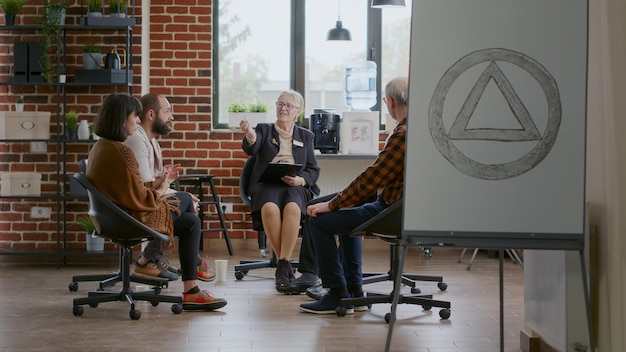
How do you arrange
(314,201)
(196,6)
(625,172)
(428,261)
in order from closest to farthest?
(625,172) < (314,201) < (428,261) < (196,6)

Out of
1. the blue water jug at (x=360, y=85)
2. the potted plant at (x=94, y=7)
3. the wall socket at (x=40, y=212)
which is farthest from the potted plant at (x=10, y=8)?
the blue water jug at (x=360, y=85)

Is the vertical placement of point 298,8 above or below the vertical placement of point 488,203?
above

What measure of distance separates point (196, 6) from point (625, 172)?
5.45 meters

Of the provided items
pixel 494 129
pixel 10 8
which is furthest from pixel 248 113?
pixel 494 129

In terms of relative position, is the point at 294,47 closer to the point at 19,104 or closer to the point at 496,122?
the point at 19,104

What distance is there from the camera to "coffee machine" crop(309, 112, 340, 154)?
7.66 metres

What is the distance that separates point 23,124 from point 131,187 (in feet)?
8.56

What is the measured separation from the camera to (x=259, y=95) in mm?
8477

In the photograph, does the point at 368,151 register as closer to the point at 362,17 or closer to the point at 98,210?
the point at 362,17

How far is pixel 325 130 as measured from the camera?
25.2ft

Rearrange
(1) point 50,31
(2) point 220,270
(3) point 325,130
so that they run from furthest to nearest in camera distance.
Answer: (3) point 325,130, (1) point 50,31, (2) point 220,270

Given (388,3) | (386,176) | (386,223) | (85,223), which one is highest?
(388,3)

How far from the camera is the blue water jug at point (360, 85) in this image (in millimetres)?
8281

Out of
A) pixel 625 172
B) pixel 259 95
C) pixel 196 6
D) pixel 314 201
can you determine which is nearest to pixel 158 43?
pixel 196 6
